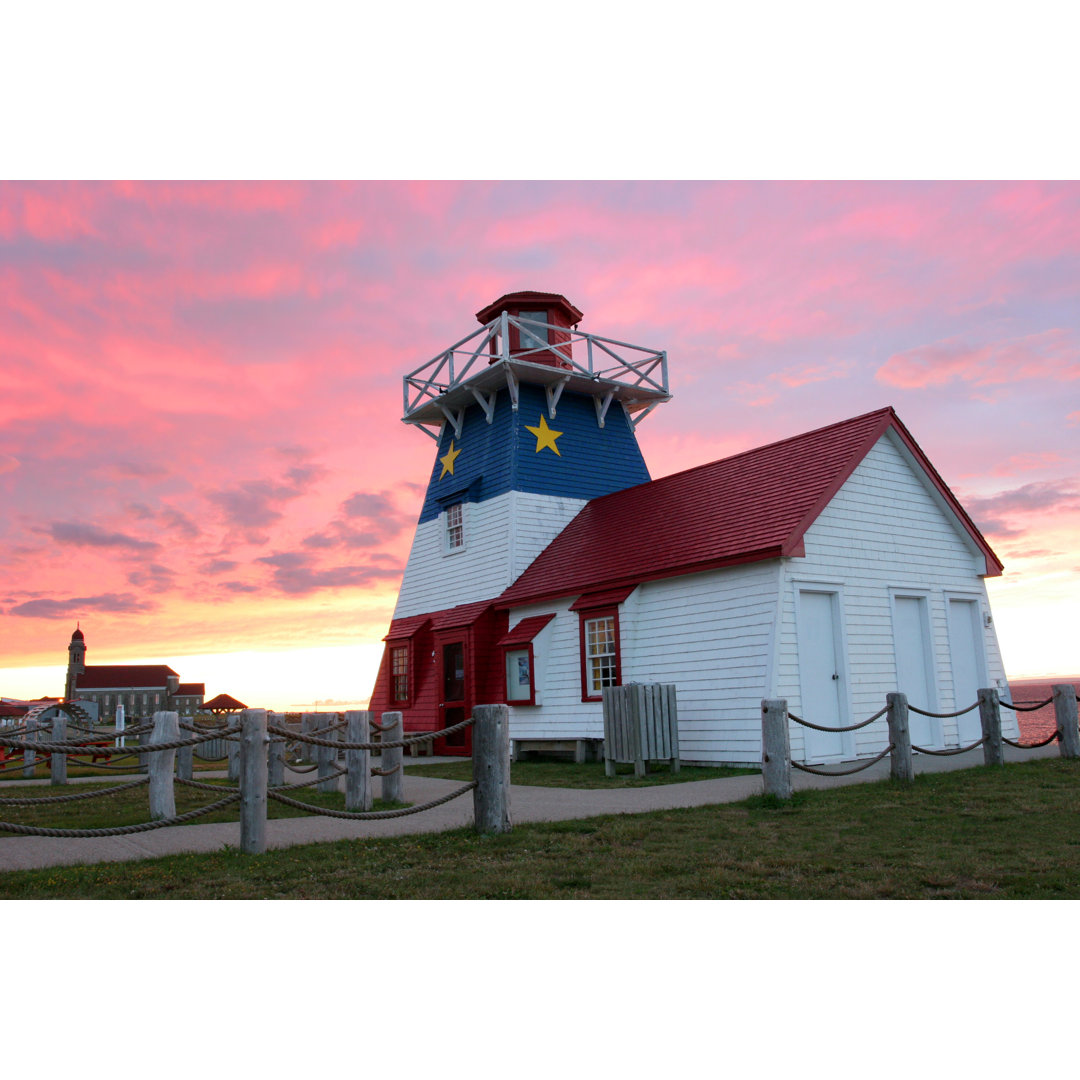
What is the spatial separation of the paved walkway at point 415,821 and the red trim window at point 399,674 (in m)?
10.8

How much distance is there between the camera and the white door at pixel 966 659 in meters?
17.4

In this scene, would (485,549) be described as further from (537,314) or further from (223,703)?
(223,703)

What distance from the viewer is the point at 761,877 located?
21.5ft

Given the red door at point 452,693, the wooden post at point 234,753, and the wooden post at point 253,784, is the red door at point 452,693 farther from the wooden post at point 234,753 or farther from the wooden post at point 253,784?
the wooden post at point 253,784

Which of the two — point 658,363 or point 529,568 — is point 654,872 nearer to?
point 529,568

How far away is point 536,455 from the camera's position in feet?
77.0

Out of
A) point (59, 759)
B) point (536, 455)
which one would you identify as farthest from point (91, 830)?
point (536, 455)

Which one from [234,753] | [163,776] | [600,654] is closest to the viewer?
[163,776]

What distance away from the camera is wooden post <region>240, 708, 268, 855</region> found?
785 cm

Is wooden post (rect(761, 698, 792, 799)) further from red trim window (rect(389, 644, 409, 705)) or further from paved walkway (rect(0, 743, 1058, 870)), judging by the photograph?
red trim window (rect(389, 644, 409, 705))

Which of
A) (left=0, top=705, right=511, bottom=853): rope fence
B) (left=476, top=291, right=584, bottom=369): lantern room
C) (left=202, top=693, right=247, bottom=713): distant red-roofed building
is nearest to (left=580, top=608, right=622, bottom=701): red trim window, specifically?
(left=0, top=705, right=511, bottom=853): rope fence

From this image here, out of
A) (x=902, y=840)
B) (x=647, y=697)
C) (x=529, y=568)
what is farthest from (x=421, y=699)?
(x=902, y=840)

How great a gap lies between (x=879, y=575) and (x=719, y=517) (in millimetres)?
3116

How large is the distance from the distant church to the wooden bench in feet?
363
